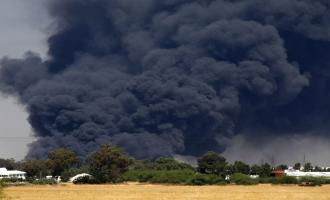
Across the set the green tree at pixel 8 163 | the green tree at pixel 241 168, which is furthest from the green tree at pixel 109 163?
the green tree at pixel 8 163

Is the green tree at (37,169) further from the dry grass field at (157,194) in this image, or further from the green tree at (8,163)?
the dry grass field at (157,194)

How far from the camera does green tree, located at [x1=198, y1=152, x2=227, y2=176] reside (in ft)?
273

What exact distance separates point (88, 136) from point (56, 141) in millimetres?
4538

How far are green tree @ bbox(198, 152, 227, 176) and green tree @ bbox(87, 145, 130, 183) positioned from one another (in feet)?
38.1

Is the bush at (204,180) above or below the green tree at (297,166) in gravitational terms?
below

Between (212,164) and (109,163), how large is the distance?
15.5m

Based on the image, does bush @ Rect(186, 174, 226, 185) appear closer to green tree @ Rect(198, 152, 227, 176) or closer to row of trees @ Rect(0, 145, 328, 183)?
row of trees @ Rect(0, 145, 328, 183)

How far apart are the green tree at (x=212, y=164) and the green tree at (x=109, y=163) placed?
1161 cm

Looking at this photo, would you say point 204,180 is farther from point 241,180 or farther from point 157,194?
point 157,194

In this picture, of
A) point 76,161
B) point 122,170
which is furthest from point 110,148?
point 76,161

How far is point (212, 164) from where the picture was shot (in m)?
84.6

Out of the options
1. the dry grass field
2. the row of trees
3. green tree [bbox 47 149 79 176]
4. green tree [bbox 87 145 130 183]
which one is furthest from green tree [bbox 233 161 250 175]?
the dry grass field

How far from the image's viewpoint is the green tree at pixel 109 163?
7112cm

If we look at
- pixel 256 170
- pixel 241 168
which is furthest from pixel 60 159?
pixel 256 170
